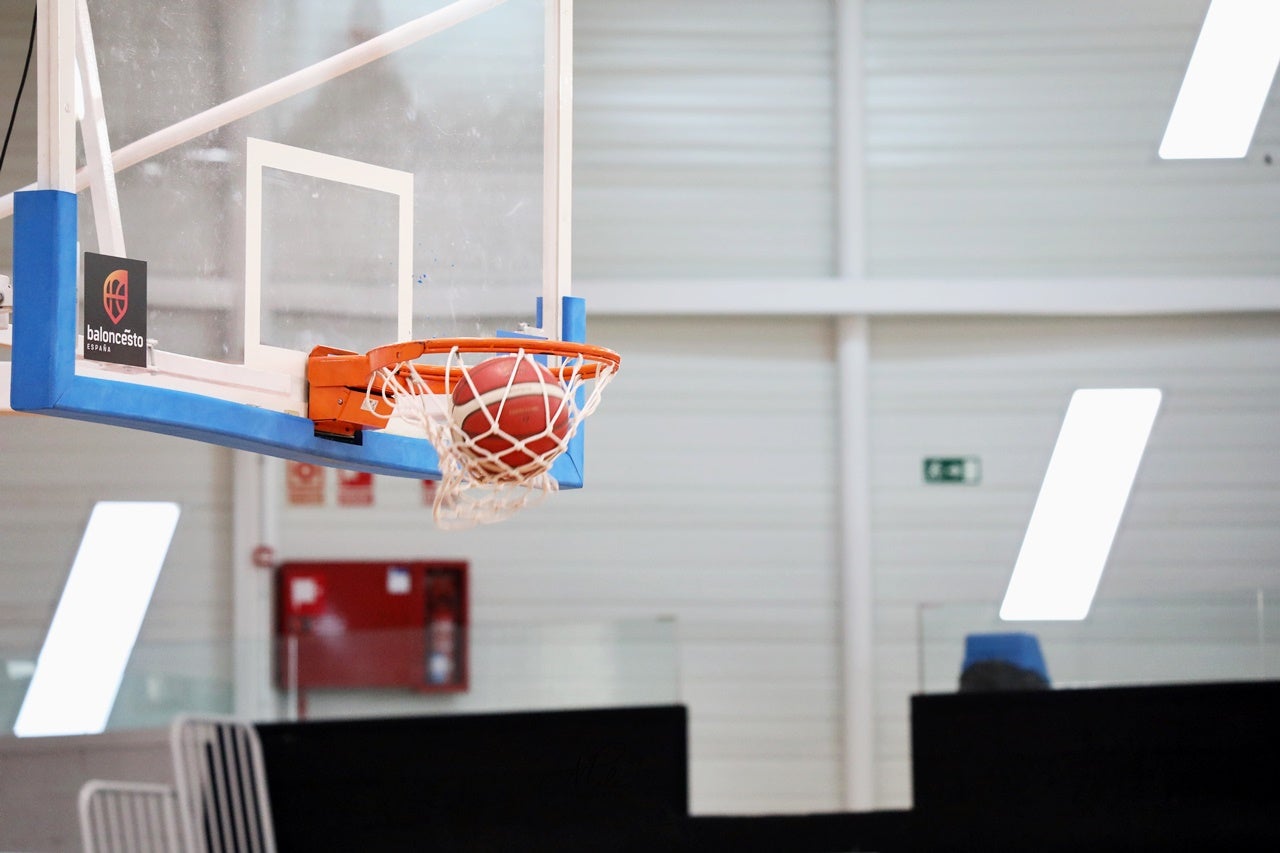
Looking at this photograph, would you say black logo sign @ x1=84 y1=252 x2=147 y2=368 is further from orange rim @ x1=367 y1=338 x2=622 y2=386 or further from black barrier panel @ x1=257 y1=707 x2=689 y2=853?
black barrier panel @ x1=257 y1=707 x2=689 y2=853

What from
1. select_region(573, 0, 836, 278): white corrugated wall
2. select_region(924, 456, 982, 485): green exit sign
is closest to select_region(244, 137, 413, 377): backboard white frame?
select_region(573, 0, 836, 278): white corrugated wall

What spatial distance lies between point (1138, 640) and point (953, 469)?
1395 mm

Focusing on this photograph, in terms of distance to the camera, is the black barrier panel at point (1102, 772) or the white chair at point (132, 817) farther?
the black barrier panel at point (1102, 772)

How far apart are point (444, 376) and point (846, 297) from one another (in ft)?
15.0

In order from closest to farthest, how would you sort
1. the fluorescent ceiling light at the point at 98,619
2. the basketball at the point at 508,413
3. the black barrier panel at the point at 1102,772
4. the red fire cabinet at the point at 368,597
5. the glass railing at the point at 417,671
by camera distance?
the basketball at the point at 508,413 → the fluorescent ceiling light at the point at 98,619 → the glass railing at the point at 417,671 → the black barrier panel at the point at 1102,772 → the red fire cabinet at the point at 368,597

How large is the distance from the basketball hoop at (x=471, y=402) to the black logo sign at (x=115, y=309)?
51 cm

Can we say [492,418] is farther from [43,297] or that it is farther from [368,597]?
[368,597]

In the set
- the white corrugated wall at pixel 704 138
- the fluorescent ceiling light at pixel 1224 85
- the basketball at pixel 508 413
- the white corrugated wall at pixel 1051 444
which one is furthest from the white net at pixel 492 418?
the fluorescent ceiling light at pixel 1224 85

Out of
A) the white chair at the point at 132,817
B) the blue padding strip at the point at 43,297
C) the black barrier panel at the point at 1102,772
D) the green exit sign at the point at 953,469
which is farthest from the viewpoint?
the green exit sign at the point at 953,469

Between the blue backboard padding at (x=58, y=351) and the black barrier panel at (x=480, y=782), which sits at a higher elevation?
the blue backboard padding at (x=58, y=351)

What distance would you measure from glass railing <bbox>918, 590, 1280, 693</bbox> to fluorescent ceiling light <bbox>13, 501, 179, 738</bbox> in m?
3.83

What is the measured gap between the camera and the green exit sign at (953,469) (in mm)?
7688

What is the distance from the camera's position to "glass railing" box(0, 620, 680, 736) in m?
6.41

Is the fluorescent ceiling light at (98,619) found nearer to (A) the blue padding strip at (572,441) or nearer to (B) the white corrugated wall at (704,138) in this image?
(B) the white corrugated wall at (704,138)
